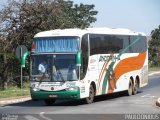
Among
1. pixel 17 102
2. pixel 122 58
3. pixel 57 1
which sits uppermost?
pixel 57 1

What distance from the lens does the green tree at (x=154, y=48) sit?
91088 mm

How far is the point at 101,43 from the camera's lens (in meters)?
26.3

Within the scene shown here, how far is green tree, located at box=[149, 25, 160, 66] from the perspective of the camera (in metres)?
91.1

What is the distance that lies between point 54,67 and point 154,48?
72.4 metres

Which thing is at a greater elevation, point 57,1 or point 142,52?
point 57,1

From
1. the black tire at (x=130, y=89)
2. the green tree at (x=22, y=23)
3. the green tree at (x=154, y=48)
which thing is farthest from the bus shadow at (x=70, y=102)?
the green tree at (x=154, y=48)

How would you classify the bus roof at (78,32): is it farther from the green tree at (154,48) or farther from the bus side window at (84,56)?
the green tree at (154,48)

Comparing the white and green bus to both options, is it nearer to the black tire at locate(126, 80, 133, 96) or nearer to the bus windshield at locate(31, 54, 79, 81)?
the bus windshield at locate(31, 54, 79, 81)

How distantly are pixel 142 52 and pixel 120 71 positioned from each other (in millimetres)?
3697

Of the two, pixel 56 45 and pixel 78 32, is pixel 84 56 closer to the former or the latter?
pixel 78 32

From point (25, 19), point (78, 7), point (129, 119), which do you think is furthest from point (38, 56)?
point (78, 7)

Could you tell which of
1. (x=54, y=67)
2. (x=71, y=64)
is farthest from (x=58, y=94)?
(x=71, y=64)

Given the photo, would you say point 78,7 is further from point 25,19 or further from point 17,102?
point 17,102

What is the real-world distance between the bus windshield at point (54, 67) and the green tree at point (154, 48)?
67.4m
